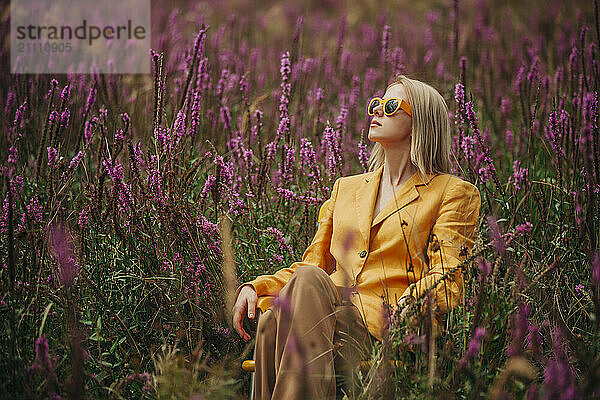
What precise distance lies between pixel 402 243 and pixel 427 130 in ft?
1.28

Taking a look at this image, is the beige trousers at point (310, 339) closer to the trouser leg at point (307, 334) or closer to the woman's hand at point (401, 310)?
the trouser leg at point (307, 334)

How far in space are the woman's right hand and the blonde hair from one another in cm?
67

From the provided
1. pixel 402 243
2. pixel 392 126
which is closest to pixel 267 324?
pixel 402 243

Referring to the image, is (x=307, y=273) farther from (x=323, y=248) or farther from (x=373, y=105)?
(x=373, y=105)

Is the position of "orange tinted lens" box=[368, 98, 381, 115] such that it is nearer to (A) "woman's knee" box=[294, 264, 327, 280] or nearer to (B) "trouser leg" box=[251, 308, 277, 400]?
(A) "woman's knee" box=[294, 264, 327, 280]

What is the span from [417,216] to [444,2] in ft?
18.9

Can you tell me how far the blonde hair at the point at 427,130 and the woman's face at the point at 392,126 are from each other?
0.03m

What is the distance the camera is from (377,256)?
2.01 m

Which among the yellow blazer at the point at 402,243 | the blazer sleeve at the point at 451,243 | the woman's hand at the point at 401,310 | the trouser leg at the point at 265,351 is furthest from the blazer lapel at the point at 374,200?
the trouser leg at the point at 265,351

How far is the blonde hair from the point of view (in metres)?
2.05

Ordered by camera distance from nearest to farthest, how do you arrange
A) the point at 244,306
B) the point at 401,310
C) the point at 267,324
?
1. the point at 401,310
2. the point at 267,324
3. the point at 244,306

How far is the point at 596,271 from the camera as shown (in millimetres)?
1577

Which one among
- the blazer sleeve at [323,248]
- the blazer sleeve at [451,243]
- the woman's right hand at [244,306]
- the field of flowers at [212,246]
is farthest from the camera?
the blazer sleeve at [323,248]

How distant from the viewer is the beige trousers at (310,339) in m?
1.72
